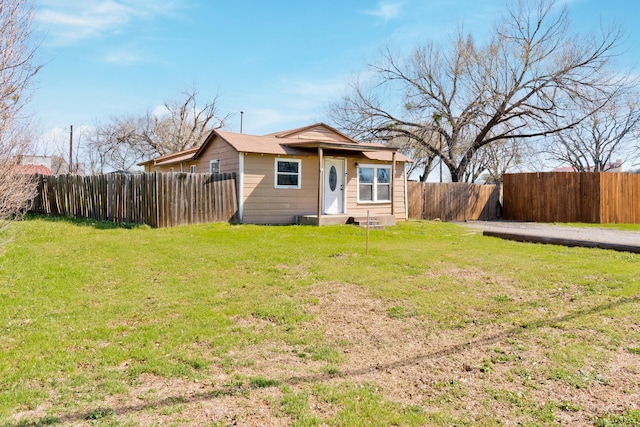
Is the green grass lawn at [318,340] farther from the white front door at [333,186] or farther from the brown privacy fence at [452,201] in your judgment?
the brown privacy fence at [452,201]

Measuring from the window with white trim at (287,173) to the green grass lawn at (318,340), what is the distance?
6.71 meters

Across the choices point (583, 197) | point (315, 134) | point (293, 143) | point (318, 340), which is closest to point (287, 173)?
point (293, 143)

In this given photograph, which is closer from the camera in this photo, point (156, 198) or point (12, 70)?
point (12, 70)

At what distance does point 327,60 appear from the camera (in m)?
16.2

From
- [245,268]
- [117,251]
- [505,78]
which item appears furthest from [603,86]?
[117,251]

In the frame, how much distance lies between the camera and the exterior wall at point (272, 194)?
45.8 ft

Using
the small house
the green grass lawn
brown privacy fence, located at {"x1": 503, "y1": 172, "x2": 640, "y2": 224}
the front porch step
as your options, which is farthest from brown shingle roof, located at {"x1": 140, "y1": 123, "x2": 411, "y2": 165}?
brown privacy fence, located at {"x1": 503, "y1": 172, "x2": 640, "y2": 224}

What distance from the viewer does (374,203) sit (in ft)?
54.3

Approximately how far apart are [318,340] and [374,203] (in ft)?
41.5

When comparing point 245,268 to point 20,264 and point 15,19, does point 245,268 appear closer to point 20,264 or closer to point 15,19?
point 20,264

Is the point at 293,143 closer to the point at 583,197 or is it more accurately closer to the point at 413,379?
the point at 413,379

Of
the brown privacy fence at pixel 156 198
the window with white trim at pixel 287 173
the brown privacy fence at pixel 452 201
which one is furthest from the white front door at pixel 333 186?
the brown privacy fence at pixel 452 201

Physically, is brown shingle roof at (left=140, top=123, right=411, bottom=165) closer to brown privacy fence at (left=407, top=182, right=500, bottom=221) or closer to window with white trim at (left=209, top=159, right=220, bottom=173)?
window with white trim at (left=209, top=159, right=220, bottom=173)

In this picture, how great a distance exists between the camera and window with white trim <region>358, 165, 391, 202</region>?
16312 millimetres
